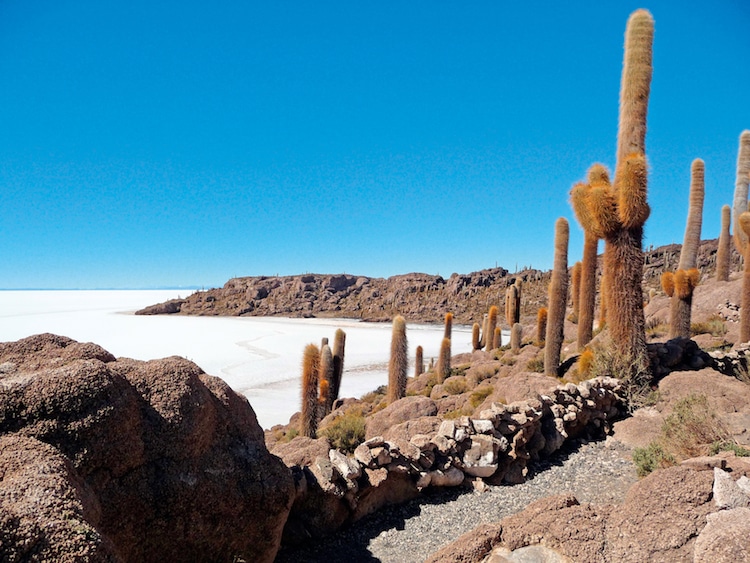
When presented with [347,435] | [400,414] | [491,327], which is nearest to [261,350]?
[491,327]

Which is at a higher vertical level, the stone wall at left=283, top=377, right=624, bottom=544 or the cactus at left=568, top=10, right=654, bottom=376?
the cactus at left=568, top=10, right=654, bottom=376

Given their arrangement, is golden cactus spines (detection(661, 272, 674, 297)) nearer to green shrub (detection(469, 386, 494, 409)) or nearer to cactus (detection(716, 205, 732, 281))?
green shrub (detection(469, 386, 494, 409))

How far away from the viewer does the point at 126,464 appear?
10.3ft

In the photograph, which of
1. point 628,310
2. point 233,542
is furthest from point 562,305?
point 233,542

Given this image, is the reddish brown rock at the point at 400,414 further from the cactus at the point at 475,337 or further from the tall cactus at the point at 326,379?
the cactus at the point at 475,337

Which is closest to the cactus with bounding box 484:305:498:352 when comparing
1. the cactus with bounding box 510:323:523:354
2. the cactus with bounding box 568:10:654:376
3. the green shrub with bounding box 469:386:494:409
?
the cactus with bounding box 510:323:523:354

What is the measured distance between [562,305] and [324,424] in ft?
26.1

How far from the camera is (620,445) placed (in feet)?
24.6

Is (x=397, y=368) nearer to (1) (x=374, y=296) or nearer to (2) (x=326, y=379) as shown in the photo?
(2) (x=326, y=379)

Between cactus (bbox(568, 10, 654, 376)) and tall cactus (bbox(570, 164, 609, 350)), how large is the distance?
27 millimetres

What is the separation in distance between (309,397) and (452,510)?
746cm

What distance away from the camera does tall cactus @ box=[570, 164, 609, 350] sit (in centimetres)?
1050

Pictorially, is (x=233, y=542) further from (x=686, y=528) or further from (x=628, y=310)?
(x=628, y=310)

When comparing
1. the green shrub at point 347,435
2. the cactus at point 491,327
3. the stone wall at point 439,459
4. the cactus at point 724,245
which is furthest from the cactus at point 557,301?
the cactus at point 724,245
